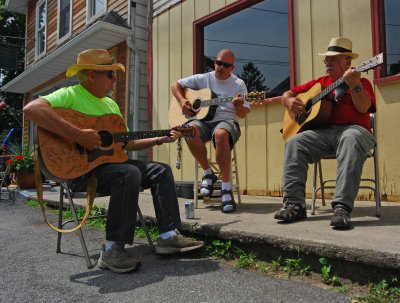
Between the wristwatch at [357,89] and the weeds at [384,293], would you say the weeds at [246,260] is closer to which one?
the weeds at [384,293]

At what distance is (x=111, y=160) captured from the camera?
256 centimetres

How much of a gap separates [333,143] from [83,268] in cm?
188

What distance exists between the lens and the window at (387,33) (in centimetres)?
370

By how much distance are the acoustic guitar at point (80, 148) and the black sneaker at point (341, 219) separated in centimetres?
138

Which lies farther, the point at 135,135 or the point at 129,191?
the point at 135,135

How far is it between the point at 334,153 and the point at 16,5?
1245 cm

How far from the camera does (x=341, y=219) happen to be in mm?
2357

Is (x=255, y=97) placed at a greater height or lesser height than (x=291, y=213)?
greater

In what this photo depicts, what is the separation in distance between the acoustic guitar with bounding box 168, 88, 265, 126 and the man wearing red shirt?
1.36 feet

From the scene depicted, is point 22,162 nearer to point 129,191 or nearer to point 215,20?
point 215,20

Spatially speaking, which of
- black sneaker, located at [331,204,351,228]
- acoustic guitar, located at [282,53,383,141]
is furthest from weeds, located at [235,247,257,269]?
acoustic guitar, located at [282,53,383,141]

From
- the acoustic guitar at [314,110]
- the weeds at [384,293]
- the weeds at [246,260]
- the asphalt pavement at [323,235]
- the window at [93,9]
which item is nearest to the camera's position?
the weeds at [384,293]

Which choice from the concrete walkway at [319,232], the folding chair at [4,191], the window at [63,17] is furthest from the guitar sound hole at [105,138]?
the window at [63,17]

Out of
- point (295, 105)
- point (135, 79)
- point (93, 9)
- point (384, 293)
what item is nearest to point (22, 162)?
point (135, 79)
